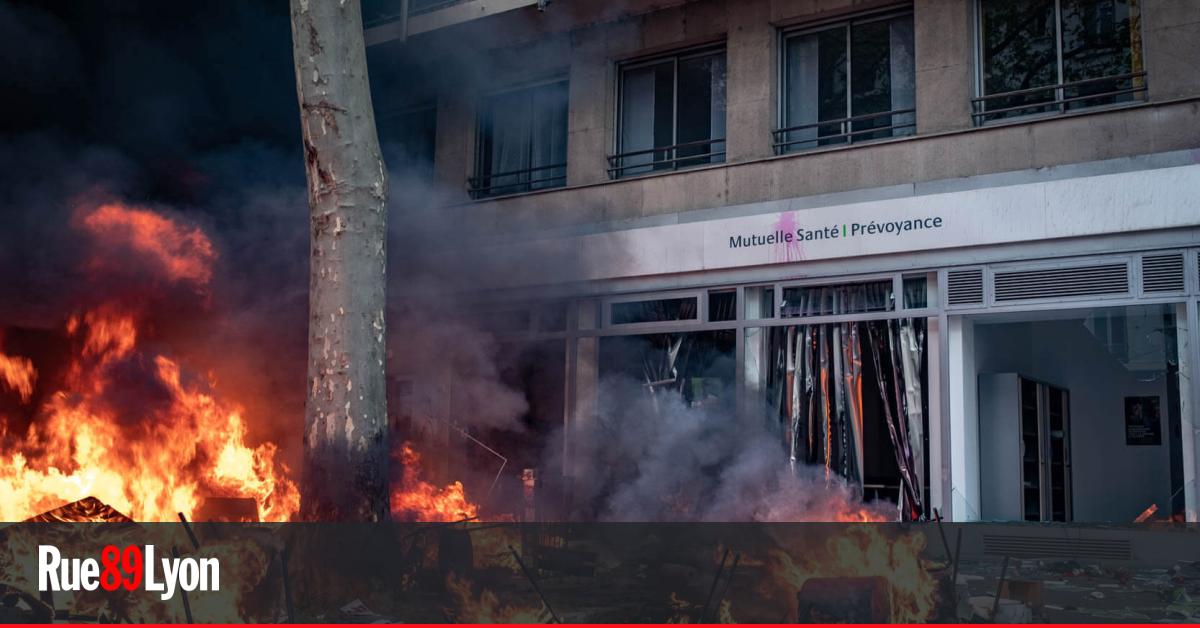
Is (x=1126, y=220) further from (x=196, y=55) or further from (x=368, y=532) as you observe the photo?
(x=196, y=55)

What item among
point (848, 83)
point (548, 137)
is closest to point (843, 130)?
point (848, 83)

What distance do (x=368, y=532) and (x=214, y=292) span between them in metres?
4.14

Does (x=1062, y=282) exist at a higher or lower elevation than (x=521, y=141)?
lower

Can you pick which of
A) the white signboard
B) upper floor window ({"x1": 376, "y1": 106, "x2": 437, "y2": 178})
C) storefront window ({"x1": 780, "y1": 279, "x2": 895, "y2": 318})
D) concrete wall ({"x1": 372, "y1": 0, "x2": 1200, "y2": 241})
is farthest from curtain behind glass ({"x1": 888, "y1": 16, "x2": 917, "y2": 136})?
upper floor window ({"x1": 376, "y1": 106, "x2": 437, "y2": 178})

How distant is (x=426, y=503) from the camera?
415 inches

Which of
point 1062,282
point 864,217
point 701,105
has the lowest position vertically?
point 1062,282

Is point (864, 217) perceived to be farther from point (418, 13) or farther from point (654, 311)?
point (418, 13)

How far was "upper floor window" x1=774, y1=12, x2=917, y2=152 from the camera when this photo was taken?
11.3 m

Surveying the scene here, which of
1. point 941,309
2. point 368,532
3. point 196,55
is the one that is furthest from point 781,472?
point 196,55

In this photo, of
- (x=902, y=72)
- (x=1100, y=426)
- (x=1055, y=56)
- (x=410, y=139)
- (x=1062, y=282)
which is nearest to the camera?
(x=1062, y=282)

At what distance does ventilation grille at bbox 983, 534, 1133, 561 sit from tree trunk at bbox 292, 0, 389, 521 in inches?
227

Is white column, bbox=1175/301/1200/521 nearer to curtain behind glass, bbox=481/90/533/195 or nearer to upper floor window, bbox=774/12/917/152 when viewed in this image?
upper floor window, bbox=774/12/917/152

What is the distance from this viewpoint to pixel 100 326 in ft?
33.5

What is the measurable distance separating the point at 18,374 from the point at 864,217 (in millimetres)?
8425
